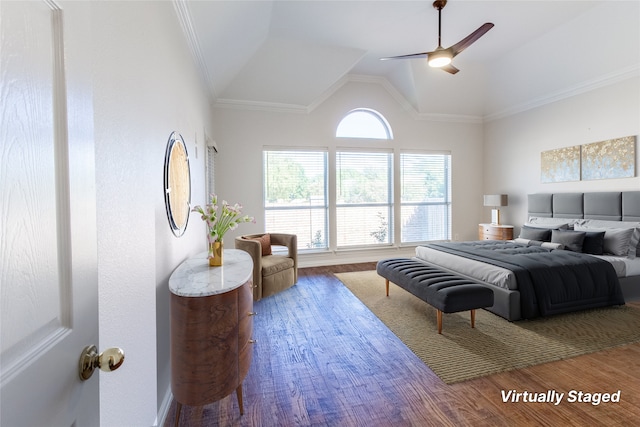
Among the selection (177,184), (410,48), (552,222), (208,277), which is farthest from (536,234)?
(177,184)

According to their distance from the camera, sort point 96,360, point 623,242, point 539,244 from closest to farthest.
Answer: point 96,360
point 623,242
point 539,244

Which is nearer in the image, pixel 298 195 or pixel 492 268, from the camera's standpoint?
pixel 492 268

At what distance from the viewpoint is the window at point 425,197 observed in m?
6.20

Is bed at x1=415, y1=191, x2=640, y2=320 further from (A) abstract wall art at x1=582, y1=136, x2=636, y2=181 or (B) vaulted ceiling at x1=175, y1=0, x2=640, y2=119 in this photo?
(B) vaulted ceiling at x1=175, y1=0, x2=640, y2=119

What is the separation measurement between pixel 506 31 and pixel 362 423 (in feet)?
17.1

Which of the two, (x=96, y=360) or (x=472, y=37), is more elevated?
(x=472, y=37)

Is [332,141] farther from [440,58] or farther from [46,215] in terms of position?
[46,215]

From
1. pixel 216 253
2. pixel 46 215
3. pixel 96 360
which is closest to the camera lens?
pixel 46 215

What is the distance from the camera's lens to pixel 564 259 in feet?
10.8

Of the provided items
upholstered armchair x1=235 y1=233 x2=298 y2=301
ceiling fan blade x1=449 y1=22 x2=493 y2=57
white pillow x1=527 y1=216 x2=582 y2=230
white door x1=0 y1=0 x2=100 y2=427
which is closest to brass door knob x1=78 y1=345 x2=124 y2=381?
white door x1=0 y1=0 x2=100 y2=427

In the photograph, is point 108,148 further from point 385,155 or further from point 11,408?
point 385,155

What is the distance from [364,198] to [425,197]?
1.38 meters

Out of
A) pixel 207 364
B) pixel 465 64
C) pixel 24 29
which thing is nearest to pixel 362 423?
pixel 207 364

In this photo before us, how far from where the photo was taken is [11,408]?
16.5 inches
